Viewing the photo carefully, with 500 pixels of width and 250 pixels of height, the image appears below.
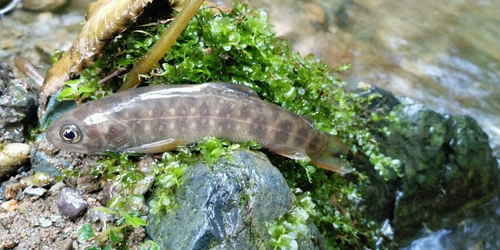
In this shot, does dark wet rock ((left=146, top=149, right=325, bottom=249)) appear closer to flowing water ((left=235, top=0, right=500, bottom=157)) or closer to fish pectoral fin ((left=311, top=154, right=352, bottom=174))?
fish pectoral fin ((left=311, top=154, right=352, bottom=174))

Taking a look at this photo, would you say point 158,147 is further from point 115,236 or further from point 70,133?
point 115,236

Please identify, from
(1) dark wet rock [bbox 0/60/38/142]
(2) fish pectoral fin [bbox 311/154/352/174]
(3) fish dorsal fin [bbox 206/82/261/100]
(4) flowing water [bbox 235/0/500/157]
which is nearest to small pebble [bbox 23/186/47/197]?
(1) dark wet rock [bbox 0/60/38/142]

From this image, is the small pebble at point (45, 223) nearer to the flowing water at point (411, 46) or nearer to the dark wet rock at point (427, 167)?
the dark wet rock at point (427, 167)

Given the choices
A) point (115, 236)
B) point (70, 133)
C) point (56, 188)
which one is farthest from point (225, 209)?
point (56, 188)

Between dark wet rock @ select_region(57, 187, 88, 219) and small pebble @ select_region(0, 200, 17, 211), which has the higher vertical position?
dark wet rock @ select_region(57, 187, 88, 219)

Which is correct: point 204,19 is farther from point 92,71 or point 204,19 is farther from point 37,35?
point 37,35

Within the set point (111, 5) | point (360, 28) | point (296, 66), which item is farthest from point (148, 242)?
point (360, 28)
